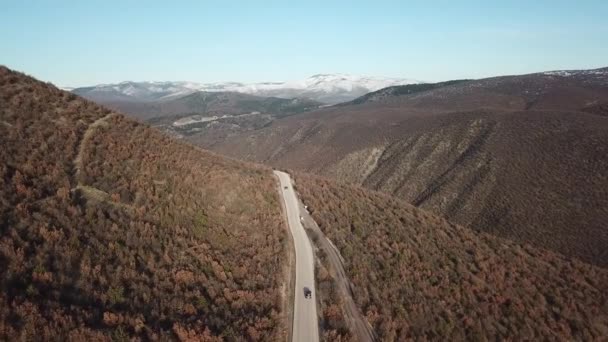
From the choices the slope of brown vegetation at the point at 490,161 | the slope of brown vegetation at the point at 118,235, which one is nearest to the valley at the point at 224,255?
the slope of brown vegetation at the point at 118,235

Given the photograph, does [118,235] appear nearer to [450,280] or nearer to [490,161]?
[450,280]

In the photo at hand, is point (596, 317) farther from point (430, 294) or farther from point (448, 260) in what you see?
point (430, 294)

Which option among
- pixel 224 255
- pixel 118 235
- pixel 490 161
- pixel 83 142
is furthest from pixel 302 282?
pixel 490 161

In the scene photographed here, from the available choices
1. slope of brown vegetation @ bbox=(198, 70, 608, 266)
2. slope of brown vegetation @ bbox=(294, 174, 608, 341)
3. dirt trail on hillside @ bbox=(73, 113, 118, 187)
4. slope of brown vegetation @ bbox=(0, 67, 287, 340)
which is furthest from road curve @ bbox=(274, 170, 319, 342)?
slope of brown vegetation @ bbox=(198, 70, 608, 266)

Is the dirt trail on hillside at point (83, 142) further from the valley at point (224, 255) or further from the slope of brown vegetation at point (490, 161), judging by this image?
the slope of brown vegetation at point (490, 161)

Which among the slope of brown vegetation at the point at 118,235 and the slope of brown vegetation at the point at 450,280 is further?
the slope of brown vegetation at the point at 450,280

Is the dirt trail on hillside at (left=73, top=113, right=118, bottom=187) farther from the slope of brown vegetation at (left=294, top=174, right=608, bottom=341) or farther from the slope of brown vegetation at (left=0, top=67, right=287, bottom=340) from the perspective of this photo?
the slope of brown vegetation at (left=294, top=174, right=608, bottom=341)

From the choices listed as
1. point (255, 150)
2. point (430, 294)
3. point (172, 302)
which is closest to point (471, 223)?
point (430, 294)
